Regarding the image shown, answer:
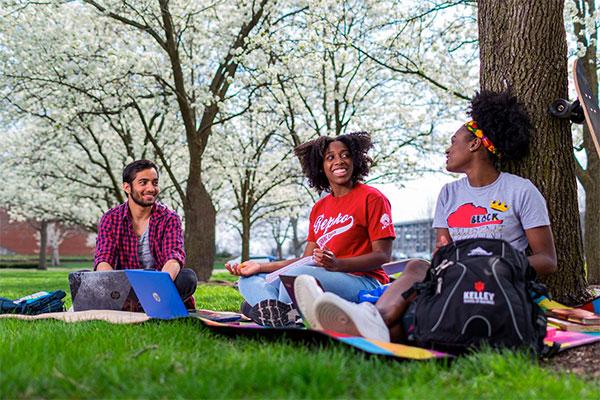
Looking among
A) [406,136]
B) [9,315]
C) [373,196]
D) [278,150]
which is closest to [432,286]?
[373,196]

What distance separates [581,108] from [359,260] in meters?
1.95

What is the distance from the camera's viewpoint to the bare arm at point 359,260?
3105 mm

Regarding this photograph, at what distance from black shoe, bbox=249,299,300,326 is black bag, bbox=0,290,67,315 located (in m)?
1.99

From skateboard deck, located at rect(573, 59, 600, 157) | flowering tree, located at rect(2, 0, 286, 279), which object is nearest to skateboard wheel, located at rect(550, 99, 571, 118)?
skateboard deck, located at rect(573, 59, 600, 157)

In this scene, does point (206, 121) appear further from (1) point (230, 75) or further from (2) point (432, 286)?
(2) point (432, 286)

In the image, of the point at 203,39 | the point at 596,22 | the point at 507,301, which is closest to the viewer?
the point at 507,301

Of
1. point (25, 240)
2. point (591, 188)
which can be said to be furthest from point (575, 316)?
point (25, 240)

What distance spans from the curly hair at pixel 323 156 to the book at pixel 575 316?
5.28 feet

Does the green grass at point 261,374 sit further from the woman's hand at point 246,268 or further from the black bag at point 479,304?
the woman's hand at point 246,268

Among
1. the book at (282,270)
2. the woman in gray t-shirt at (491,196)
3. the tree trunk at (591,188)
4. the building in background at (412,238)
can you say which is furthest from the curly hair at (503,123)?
the building in background at (412,238)

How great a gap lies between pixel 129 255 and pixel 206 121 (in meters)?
6.97

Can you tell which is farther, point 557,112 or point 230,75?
point 230,75

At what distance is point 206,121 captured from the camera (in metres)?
11.0

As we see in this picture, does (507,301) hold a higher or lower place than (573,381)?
higher
